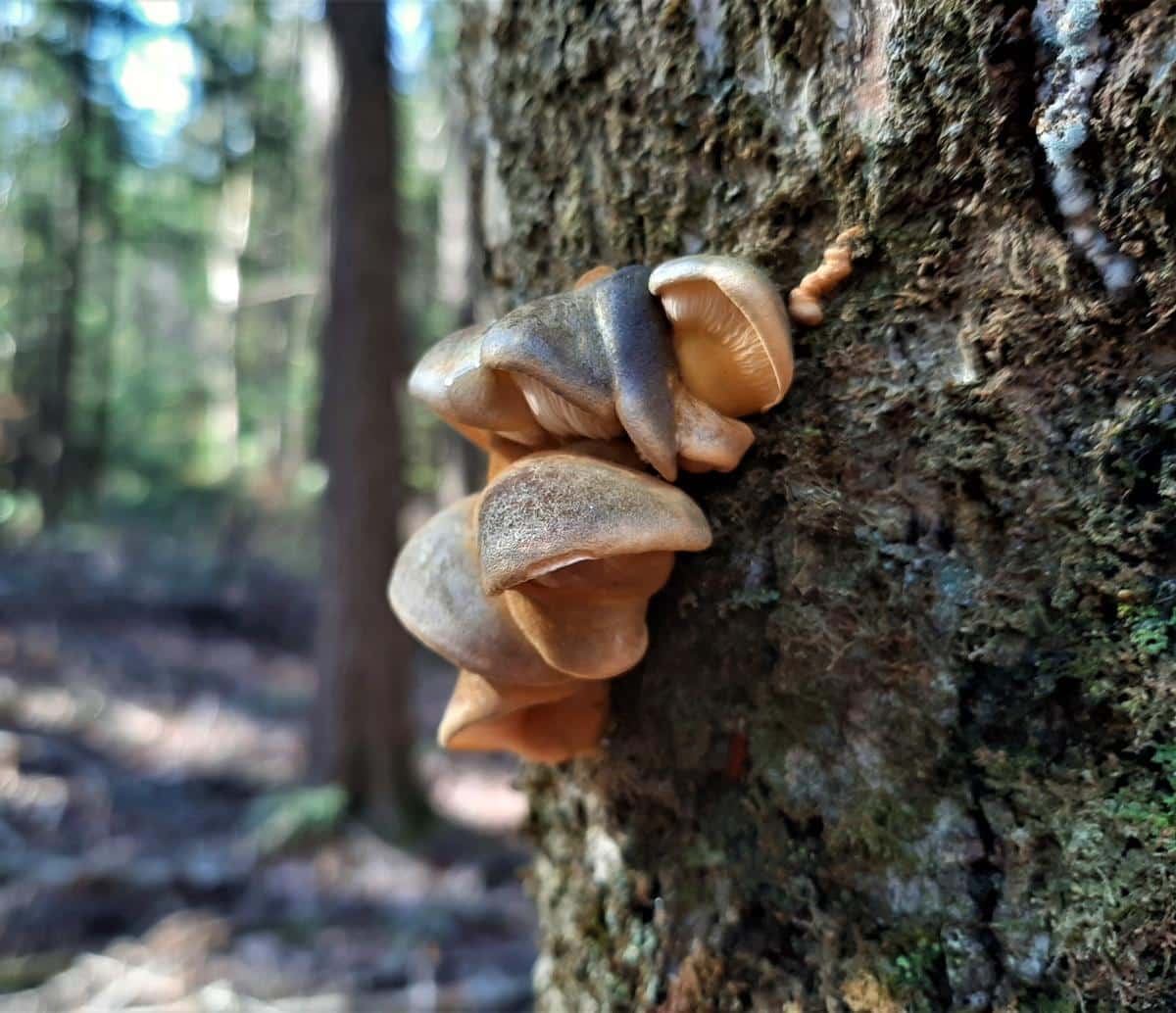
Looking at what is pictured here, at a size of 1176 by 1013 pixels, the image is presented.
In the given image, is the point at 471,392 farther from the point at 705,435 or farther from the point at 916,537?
the point at 916,537

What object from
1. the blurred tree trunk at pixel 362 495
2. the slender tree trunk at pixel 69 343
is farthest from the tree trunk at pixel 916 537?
the slender tree trunk at pixel 69 343

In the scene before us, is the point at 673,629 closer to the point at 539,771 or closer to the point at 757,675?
the point at 757,675

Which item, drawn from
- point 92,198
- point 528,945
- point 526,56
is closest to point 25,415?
point 92,198

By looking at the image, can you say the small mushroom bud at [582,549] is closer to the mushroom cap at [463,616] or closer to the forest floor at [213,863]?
the mushroom cap at [463,616]

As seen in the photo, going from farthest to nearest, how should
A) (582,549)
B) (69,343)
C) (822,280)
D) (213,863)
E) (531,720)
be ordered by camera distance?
(69,343)
(213,863)
(531,720)
(822,280)
(582,549)

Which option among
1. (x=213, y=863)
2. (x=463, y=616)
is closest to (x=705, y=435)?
(x=463, y=616)

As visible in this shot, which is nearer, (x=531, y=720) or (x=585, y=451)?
(x=585, y=451)
